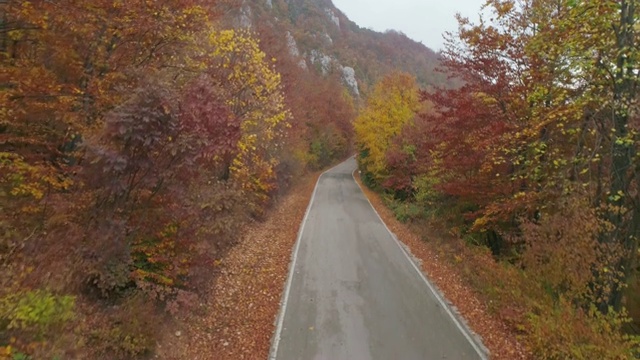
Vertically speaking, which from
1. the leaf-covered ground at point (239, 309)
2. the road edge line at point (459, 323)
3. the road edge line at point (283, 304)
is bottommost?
the leaf-covered ground at point (239, 309)

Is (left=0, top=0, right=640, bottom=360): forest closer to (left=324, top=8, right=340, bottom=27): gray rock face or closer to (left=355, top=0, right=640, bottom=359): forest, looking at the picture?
(left=355, top=0, right=640, bottom=359): forest

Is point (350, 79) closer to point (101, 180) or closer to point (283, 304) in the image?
point (283, 304)

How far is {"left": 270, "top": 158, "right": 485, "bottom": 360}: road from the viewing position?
801 cm

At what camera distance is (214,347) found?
7781 millimetres

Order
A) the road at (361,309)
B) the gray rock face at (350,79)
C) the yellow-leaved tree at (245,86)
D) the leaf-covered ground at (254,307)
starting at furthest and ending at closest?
the gray rock face at (350,79), the yellow-leaved tree at (245,86), the road at (361,309), the leaf-covered ground at (254,307)

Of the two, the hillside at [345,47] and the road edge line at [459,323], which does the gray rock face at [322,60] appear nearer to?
the hillside at [345,47]

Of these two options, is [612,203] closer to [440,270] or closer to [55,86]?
[440,270]

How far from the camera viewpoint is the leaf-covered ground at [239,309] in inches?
301

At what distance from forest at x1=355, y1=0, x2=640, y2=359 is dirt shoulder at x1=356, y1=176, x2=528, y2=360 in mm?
323

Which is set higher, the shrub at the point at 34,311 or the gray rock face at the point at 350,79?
the gray rock face at the point at 350,79

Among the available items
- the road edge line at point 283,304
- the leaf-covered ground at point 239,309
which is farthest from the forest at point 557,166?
the leaf-covered ground at point 239,309

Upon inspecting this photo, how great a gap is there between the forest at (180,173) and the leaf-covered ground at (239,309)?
2.13 feet

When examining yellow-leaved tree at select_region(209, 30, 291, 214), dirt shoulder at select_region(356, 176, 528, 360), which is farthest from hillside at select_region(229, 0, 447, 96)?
dirt shoulder at select_region(356, 176, 528, 360)

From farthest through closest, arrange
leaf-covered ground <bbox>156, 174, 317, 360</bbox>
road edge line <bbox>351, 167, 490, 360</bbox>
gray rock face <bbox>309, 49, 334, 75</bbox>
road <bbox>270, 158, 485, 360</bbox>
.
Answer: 1. gray rock face <bbox>309, 49, 334, 75</bbox>
2. road edge line <bbox>351, 167, 490, 360</bbox>
3. road <bbox>270, 158, 485, 360</bbox>
4. leaf-covered ground <bbox>156, 174, 317, 360</bbox>
